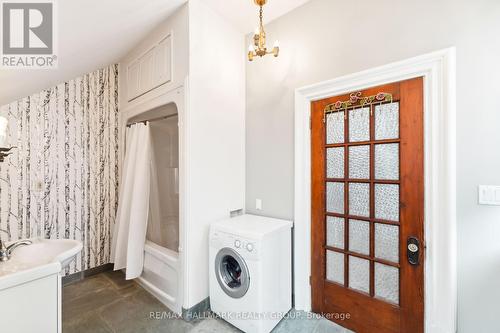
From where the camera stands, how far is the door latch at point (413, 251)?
157cm

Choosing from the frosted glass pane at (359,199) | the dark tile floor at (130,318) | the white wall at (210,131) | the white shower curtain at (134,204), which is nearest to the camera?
the frosted glass pane at (359,199)

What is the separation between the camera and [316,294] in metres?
2.09

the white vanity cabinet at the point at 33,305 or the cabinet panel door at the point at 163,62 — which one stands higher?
the cabinet panel door at the point at 163,62

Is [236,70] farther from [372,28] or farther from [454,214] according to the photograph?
[454,214]

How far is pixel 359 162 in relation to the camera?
1.85m

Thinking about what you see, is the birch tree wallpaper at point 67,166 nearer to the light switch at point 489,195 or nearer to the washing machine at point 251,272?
the washing machine at point 251,272

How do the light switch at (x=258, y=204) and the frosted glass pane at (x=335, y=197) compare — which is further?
the light switch at (x=258, y=204)

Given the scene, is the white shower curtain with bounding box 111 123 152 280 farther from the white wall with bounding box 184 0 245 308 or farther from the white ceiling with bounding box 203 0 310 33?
the white ceiling with bounding box 203 0 310 33

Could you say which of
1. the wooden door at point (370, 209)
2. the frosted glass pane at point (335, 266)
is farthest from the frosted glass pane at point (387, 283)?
the frosted glass pane at point (335, 266)

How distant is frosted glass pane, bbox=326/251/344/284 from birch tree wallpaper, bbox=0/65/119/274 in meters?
2.80

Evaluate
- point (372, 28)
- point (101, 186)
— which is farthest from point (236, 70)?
point (101, 186)

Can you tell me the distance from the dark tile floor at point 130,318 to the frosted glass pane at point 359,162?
4.38 ft

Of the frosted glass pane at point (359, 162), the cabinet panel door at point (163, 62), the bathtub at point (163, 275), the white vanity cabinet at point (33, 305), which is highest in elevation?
the cabinet panel door at point (163, 62)

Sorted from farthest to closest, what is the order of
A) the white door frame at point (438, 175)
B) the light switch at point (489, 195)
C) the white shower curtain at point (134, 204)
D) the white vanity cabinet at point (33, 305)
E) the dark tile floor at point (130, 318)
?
the white shower curtain at point (134, 204) → the dark tile floor at point (130, 318) → the white door frame at point (438, 175) → the light switch at point (489, 195) → the white vanity cabinet at point (33, 305)
